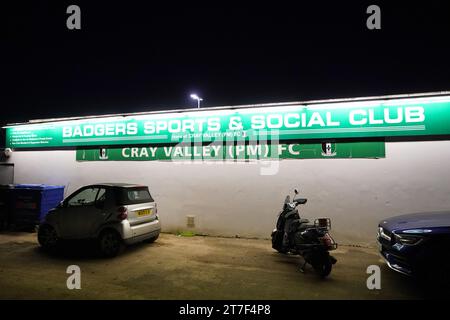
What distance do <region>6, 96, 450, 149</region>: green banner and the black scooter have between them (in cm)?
269

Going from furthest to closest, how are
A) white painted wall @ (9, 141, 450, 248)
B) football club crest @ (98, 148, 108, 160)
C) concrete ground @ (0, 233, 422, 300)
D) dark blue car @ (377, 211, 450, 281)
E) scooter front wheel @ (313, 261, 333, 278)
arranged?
football club crest @ (98, 148, 108, 160)
white painted wall @ (9, 141, 450, 248)
scooter front wheel @ (313, 261, 333, 278)
concrete ground @ (0, 233, 422, 300)
dark blue car @ (377, 211, 450, 281)

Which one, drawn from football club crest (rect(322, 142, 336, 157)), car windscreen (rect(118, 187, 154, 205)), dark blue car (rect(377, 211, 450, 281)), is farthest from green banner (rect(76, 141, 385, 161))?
dark blue car (rect(377, 211, 450, 281))

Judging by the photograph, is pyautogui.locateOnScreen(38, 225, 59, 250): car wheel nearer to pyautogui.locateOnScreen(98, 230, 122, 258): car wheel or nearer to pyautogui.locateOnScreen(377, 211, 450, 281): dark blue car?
pyautogui.locateOnScreen(98, 230, 122, 258): car wheel

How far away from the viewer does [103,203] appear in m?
6.15

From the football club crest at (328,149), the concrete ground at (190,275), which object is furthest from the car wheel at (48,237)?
the football club crest at (328,149)

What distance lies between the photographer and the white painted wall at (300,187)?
6734 mm

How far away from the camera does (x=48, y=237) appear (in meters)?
6.54

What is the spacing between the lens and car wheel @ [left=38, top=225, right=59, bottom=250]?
6512mm

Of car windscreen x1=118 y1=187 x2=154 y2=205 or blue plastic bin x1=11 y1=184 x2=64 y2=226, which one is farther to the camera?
blue plastic bin x1=11 y1=184 x2=64 y2=226

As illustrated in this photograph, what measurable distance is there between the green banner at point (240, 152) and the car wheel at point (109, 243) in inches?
121

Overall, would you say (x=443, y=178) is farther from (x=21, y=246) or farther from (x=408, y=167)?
(x=21, y=246)

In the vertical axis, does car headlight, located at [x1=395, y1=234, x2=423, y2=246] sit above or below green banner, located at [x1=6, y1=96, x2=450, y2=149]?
below

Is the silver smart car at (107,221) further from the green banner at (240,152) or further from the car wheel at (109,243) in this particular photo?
the green banner at (240,152)

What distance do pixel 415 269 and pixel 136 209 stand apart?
5.15m
